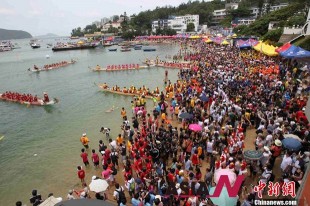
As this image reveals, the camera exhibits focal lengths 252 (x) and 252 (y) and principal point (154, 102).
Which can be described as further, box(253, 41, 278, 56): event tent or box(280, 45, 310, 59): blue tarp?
box(253, 41, 278, 56): event tent

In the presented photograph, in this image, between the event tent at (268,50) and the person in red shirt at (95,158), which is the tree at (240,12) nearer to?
the event tent at (268,50)

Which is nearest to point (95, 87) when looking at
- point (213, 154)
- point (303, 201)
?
point (213, 154)

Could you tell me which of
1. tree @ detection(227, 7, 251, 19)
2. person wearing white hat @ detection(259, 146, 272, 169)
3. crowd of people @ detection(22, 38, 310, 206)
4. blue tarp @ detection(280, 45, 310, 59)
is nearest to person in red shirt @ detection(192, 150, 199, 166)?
crowd of people @ detection(22, 38, 310, 206)

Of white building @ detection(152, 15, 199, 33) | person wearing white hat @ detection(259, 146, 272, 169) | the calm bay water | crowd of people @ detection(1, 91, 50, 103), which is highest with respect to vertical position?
white building @ detection(152, 15, 199, 33)

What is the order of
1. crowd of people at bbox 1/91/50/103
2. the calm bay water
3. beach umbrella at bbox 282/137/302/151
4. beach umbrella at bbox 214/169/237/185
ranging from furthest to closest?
crowd of people at bbox 1/91/50/103 < the calm bay water < beach umbrella at bbox 282/137/302/151 < beach umbrella at bbox 214/169/237/185

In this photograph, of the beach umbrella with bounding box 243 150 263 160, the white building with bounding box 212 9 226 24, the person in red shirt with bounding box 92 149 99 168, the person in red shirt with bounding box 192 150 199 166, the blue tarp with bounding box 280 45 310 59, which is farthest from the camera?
the white building with bounding box 212 9 226 24

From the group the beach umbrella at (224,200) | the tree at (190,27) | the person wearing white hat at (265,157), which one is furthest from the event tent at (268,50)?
the tree at (190,27)

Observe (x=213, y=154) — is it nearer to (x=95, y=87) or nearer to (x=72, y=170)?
(x=72, y=170)

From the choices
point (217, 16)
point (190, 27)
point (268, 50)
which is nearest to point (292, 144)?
point (268, 50)

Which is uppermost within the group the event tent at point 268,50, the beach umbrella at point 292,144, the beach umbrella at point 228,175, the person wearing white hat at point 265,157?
the event tent at point 268,50

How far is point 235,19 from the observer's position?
318 feet

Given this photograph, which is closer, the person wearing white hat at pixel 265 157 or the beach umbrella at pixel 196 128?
the person wearing white hat at pixel 265 157

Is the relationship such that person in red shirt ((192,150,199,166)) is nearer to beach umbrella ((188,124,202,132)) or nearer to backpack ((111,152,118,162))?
beach umbrella ((188,124,202,132))

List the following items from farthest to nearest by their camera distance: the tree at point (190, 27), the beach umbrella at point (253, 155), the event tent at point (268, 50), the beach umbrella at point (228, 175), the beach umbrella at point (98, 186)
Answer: the tree at point (190, 27) < the event tent at point (268, 50) < the beach umbrella at point (253, 155) < the beach umbrella at point (98, 186) < the beach umbrella at point (228, 175)
